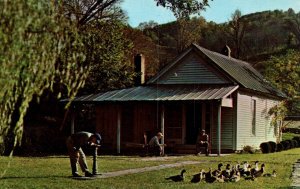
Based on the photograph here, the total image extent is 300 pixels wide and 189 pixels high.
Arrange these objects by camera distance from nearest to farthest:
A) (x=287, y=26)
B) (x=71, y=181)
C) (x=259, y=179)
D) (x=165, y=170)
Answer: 1. (x=71, y=181)
2. (x=259, y=179)
3. (x=165, y=170)
4. (x=287, y=26)

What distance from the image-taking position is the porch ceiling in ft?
97.7

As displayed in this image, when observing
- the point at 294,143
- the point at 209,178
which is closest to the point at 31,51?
the point at 209,178

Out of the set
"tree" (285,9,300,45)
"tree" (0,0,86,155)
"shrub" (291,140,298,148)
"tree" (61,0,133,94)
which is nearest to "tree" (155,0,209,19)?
"tree" (61,0,133,94)

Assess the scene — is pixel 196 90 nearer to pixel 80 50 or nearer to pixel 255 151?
pixel 255 151

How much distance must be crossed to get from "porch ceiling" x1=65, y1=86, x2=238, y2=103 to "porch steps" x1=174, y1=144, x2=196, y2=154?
2751 millimetres

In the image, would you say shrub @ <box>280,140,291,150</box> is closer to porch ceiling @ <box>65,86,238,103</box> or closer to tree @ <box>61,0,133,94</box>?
porch ceiling @ <box>65,86,238,103</box>

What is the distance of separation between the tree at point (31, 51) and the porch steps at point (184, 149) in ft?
75.6

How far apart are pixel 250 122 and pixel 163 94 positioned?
6301 mm

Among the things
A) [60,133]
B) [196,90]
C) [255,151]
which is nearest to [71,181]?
[196,90]

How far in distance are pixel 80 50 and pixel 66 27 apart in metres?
0.41

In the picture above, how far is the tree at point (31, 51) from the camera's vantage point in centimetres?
727

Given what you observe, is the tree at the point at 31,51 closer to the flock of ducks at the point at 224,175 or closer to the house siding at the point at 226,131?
the flock of ducks at the point at 224,175

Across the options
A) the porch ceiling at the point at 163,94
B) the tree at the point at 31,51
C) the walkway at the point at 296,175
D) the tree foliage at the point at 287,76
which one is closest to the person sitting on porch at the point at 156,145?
the porch ceiling at the point at 163,94

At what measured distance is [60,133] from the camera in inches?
1454
